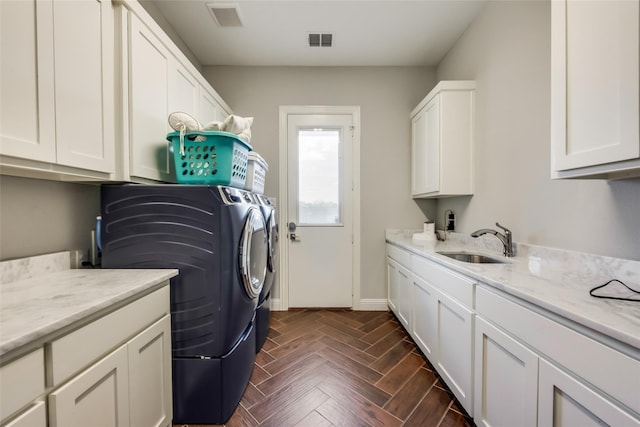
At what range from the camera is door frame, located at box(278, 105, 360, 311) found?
2.88 metres

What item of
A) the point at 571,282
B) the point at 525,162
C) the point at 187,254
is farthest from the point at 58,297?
the point at 525,162

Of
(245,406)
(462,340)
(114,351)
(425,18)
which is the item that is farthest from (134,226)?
(425,18)

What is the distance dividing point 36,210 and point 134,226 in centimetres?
37

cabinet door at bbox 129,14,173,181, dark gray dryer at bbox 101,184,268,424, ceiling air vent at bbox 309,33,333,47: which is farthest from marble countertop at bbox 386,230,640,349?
ceiling air vent at bbox 309,33,333,47

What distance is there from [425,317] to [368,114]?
2166 millimetres

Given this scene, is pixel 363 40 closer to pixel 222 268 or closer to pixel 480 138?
pixel 480 138

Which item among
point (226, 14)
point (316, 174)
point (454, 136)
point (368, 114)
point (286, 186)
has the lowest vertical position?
point (286, 186)

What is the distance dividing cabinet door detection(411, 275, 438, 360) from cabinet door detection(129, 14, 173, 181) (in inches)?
74.7

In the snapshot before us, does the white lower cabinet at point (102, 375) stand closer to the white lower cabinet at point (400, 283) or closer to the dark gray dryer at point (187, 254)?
the dark gray dryer at point (187, 254)

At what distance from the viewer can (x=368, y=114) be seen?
292cm

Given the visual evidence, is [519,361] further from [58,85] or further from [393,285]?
[58,85]

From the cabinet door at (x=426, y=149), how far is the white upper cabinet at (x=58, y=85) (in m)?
2.26

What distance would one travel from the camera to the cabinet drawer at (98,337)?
70 centimetres

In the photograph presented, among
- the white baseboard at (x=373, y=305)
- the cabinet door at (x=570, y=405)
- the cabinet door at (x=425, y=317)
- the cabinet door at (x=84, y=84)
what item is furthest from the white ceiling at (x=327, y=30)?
the white baseboard at (x=373, y=305)
